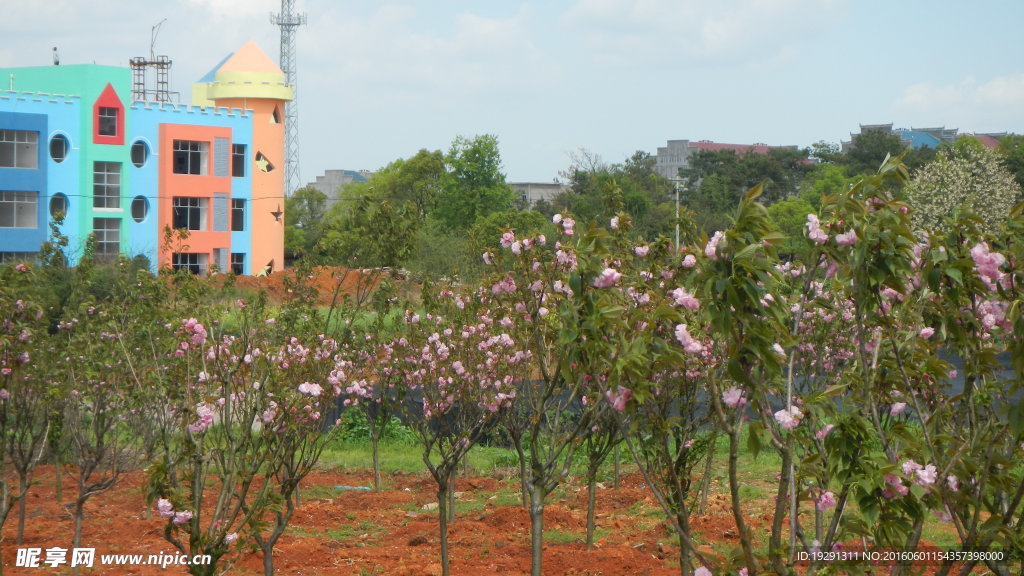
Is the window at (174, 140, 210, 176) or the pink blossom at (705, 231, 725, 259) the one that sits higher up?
the window at (174, 140, 210, 176)

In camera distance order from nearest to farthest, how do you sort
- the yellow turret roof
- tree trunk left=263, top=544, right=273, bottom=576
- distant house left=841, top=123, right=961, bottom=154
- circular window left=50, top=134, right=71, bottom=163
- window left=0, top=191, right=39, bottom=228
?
1. tree trunk left=263, top=544, right=273, bottom=576
2. window left=0, top=191, right=39, bottom=228
3. circular window left=50, top=134, right=71, bottom=163
4. the yellow turret roof
5. distant house left=841, top=123, right=961, bottom=154

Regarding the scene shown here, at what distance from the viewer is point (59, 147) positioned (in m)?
39.1

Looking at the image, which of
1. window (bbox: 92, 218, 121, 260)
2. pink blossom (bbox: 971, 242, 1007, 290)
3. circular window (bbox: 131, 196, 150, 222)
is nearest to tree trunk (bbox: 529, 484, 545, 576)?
pink blossom (bbox: 971, 242, 1007, 290)

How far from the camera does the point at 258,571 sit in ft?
32.0

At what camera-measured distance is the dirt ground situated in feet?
31.4

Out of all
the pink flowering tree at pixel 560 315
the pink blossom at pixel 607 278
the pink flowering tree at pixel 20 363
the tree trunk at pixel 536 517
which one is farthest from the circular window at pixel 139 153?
the pink blossom at pixel 607 278

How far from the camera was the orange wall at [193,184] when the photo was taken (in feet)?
137

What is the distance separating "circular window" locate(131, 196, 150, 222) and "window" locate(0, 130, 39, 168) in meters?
4.16

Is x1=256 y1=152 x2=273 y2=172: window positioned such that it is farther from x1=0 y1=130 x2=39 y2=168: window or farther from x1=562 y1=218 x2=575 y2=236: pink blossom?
x1=562 y1=218 x2=575 y2=236: pink blossom

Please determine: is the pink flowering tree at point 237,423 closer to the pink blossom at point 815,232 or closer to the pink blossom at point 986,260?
the pink blossom at point 815,232

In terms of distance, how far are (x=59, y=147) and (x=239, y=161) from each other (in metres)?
7.77

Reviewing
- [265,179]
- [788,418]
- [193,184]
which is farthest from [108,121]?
[788,418]

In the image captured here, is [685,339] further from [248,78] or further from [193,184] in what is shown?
[248,78]

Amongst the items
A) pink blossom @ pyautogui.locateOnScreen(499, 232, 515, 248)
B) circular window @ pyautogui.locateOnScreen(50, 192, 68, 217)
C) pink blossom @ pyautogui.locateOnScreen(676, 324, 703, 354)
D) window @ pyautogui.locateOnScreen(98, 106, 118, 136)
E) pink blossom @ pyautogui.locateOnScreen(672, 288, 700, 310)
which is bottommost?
pink blossom @ pyautogui.locateOnScreen(676, 324, 703, 354)
